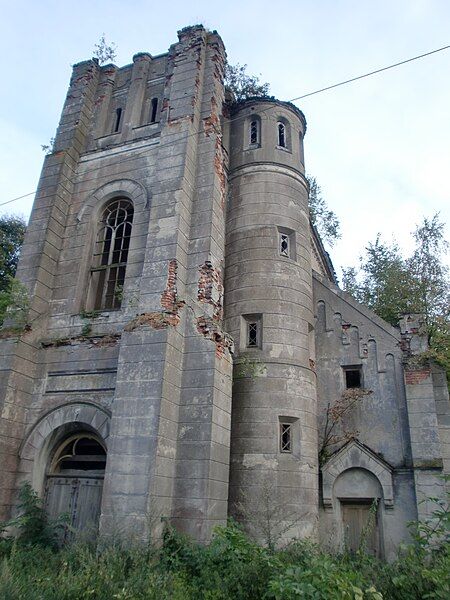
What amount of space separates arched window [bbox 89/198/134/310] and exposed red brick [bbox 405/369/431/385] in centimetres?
779

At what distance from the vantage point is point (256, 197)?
14.9m

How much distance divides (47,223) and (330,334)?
341 inches

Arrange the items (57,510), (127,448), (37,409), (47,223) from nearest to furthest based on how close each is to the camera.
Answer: (127,448), (57,510), (37,409), (47,223)

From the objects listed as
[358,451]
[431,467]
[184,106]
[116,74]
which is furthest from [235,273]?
[116,74]

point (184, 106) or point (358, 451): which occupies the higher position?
Answer: point (184, 106)

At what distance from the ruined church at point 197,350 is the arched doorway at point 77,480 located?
1.7 inches

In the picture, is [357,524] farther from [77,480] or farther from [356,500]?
[77,480]

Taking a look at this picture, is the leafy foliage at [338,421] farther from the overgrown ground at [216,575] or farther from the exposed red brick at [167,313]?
the exposed red brick at [167,313]

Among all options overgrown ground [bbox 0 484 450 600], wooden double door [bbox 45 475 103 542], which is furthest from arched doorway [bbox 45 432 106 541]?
overgrown ground [bbox 0 484 450 600]

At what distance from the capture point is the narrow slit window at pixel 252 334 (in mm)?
13320

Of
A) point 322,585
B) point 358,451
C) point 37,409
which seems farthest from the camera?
point 358,451

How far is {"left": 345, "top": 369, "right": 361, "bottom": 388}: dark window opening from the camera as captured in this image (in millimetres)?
14086

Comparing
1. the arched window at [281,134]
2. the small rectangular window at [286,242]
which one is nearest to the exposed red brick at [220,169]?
the small rectangular window at [286,242]

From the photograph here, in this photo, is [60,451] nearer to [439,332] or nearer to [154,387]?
[154,387]
